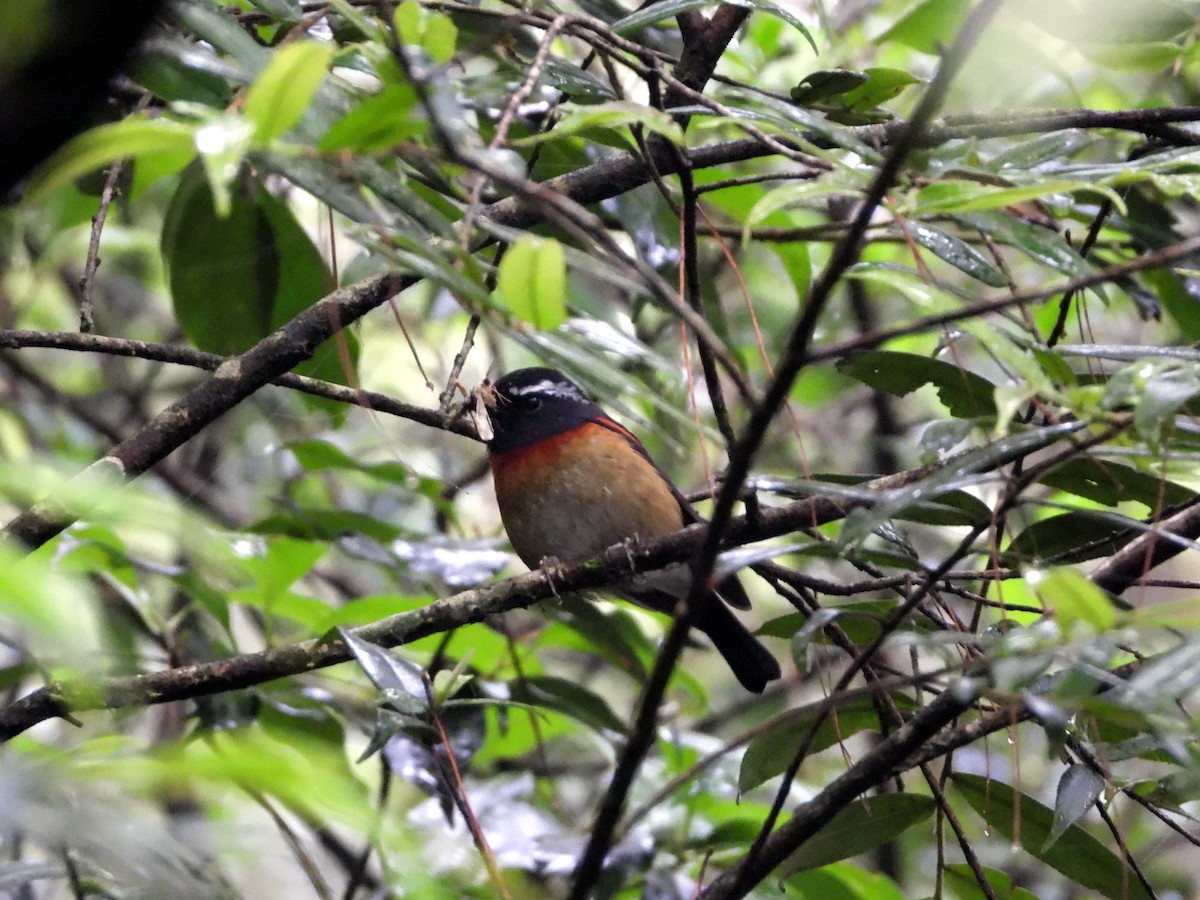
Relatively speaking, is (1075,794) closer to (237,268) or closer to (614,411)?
(614,411)

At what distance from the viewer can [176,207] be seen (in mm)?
3408

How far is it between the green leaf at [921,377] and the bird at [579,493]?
1.65 m

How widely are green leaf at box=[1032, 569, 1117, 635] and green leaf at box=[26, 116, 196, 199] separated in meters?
1.07

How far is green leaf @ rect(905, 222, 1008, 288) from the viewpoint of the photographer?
227cm

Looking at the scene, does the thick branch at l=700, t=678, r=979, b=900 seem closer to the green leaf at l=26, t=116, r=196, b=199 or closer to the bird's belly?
the green leaf at l=26, t=116, r=196, b=199

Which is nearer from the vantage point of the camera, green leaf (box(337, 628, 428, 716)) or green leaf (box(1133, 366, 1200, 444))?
green leaf (box(1133, 366, 1200, 444))

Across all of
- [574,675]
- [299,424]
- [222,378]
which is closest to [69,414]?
[299,424]

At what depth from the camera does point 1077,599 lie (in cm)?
137

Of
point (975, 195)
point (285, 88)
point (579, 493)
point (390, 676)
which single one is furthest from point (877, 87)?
point (579, 493)

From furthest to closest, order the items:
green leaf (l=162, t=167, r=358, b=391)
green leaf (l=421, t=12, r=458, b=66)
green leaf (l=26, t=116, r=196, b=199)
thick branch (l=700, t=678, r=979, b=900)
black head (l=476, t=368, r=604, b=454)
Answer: black head (l=476, t=368, r=604, b=454) < green leaf (l=162, t=167, r=358, b=391) < thick branch (l=700, t=678, r=979, b=900) < green leaf (l=421, t=12, r=458, b=66) < green leaf (l=26, t=116, r=196, b=199)

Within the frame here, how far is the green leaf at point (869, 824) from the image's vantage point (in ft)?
8.36

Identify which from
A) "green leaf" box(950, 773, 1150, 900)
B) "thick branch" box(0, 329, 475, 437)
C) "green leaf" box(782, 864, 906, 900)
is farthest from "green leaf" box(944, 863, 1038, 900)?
"thick branch" box(0, 329, 475, 437)

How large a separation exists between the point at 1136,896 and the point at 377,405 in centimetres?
201

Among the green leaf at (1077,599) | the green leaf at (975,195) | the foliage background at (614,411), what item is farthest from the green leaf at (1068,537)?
the green leaf at (1077,599)
